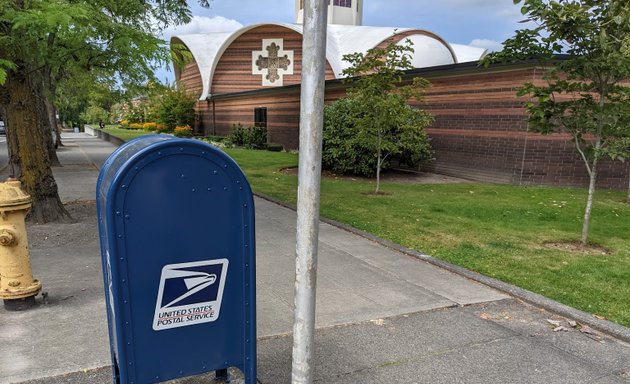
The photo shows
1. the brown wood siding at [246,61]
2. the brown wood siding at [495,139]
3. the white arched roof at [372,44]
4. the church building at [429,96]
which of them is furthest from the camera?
the brown wood siding at [246,61]

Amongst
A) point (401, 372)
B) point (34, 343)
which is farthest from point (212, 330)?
point (34, 343)

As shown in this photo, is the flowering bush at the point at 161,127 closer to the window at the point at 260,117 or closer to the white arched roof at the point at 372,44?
the window at the point at 260,117

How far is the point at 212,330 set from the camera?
8.36ft

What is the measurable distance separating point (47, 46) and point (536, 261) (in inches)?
293

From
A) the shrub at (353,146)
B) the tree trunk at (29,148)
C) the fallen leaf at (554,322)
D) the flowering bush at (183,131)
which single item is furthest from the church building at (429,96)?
the fallen leaf at (554,322)

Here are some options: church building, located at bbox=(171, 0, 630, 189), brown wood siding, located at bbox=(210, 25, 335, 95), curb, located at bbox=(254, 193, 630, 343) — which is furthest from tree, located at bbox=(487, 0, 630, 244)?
brown wood siding, located at bbox=(210, 25, 335, 95)

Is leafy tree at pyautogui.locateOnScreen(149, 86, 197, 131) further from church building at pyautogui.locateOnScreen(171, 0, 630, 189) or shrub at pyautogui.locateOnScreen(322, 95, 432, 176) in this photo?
shrub at pyautogui.locateOnScreen(322, 95, 432, 176)

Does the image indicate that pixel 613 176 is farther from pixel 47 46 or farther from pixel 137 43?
pixel 47 46

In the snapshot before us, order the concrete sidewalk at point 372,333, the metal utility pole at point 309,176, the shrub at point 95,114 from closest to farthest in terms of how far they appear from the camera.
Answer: the metal utility pole at point 309,176, the concrete sidewalk at point 372,333, the shrub at point 95,114

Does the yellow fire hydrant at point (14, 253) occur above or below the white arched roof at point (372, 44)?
below

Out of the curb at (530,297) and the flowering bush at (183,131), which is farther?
the flowering bush at (183,131)

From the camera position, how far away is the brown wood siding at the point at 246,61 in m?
33.9

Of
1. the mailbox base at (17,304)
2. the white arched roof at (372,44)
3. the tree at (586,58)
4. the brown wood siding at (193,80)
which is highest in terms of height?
the white arched roof at (372,44)

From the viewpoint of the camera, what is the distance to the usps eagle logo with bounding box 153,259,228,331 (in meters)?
2.37
